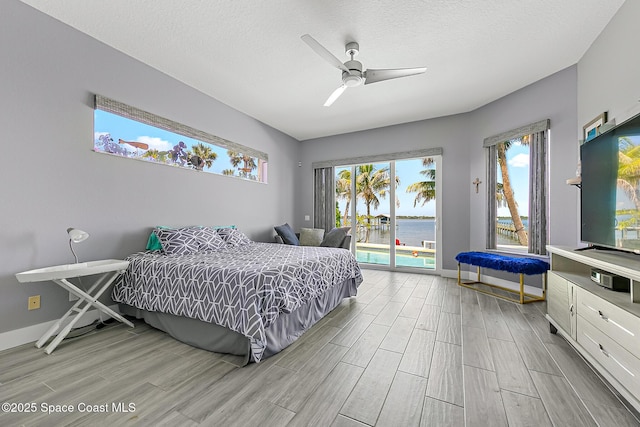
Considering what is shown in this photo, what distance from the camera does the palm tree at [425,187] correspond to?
15.6 feet

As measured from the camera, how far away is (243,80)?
330 centimetres

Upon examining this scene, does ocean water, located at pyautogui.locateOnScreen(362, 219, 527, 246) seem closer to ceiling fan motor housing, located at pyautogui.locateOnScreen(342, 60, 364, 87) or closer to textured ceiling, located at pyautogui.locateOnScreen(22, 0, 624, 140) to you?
textured ceiling, located at pyautogui.locateOnScreen(22, 0, 624, 140)

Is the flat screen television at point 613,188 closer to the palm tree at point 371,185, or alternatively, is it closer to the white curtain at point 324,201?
the palm tree at point 371,185

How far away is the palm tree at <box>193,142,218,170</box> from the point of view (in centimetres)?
360

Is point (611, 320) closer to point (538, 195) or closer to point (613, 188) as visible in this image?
point (613, 188)

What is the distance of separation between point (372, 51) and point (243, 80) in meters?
1.62

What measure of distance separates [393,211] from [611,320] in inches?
141

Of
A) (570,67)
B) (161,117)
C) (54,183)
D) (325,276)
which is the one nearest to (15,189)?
(54,183)

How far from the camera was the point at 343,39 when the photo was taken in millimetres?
2514

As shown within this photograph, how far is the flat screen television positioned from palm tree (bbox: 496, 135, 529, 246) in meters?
1.67

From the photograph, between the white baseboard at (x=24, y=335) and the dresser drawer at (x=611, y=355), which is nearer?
the dresser drawer at (x=611, y=355)

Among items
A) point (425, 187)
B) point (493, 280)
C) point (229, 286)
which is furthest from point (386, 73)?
point (493, 280)

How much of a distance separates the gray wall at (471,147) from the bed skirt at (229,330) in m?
2.98

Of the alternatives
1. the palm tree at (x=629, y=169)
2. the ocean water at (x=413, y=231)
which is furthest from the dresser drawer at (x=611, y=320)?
the ocean water at (x=413, y=231)
